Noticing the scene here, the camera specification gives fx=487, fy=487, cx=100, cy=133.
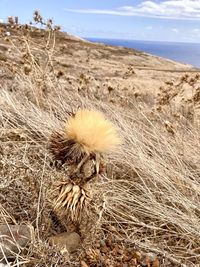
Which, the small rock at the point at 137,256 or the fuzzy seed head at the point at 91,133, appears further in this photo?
the small rock at the point at 137,256

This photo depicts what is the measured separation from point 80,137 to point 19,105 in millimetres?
2659

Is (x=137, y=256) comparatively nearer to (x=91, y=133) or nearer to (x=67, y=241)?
(x=67, y=241)

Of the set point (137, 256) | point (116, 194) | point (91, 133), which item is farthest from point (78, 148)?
point (116, 194)

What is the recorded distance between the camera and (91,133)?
227cm

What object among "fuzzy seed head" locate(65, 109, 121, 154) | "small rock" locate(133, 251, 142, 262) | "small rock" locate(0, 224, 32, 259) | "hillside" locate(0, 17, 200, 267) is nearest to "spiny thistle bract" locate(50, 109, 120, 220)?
"fuzzy seed head" locate(65, 109, 121, 154)

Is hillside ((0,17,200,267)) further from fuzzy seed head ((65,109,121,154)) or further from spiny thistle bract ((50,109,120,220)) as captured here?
fuzzy seed head ((65,109,121,154))

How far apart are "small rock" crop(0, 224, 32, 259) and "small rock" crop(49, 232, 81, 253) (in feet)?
0.45

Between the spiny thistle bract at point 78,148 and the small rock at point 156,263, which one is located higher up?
the spiny thistle bract at point 78,148

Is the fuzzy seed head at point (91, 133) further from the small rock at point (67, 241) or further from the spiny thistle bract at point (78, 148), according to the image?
the small rock at point (67, 241)

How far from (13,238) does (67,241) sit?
0.95 ft

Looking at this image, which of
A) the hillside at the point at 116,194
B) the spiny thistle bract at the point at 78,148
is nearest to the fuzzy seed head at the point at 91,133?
the spiny thistle bract at the point at 78,148

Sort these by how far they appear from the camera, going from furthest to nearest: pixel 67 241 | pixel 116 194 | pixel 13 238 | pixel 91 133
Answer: pixel 116 194 → pixel 67 241 → pixel 13 238 → pixel 91 133

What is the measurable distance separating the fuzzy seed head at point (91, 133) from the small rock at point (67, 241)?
1.80ft

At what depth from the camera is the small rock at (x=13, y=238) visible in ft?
8.03
